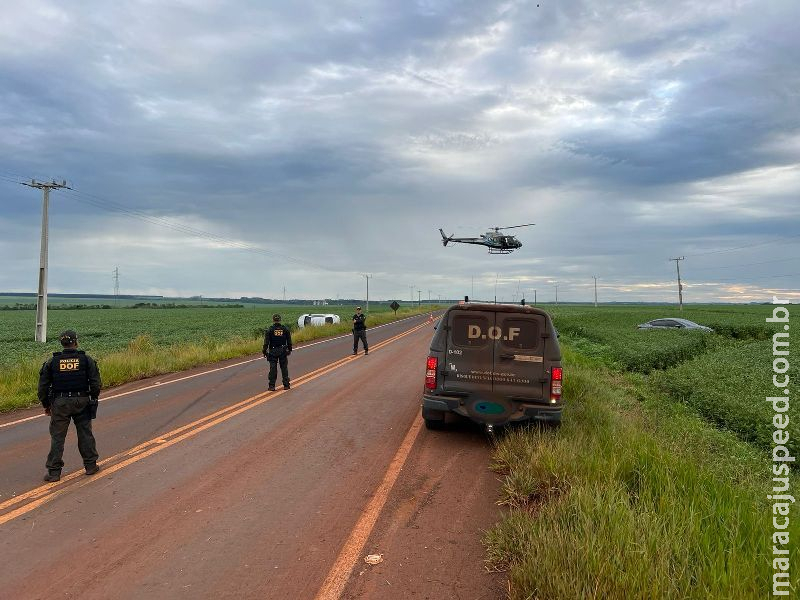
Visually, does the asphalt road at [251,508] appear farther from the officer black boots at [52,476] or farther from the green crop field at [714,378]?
the green crop field at [714,378]

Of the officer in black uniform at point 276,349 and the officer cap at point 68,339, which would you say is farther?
the officer in black uniform at point 276,349

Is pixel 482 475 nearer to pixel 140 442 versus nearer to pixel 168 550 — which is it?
pixel 168 550

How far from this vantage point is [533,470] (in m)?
5.53

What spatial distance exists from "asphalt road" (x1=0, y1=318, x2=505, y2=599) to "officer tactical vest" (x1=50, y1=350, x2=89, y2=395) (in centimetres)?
103

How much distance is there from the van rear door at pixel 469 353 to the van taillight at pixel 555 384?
86 cm

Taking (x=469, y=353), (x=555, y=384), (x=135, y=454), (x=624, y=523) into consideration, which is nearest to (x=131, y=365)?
(x=135, y=454)

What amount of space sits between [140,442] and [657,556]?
6914 millimetres

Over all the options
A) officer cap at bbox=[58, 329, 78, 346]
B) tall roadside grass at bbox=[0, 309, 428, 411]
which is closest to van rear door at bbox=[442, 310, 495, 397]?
officer cap at bbox=[58, 329, 78, 346]

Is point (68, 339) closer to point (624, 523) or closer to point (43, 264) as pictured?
point (624, 523)

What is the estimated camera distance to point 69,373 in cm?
621

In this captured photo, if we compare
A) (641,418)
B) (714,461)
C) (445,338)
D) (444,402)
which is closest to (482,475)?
(444,402)

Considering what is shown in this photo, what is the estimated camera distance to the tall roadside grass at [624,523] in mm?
3137

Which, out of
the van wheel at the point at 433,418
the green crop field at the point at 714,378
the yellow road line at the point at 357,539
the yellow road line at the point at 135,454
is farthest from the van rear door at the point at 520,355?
the yellow road line at the point at 135,454

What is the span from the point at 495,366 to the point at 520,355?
0.40 meters
